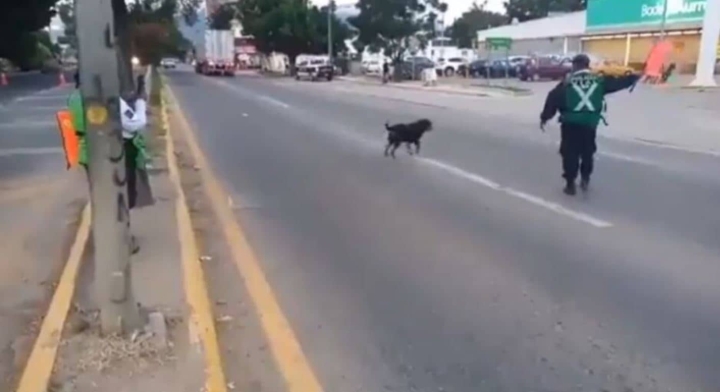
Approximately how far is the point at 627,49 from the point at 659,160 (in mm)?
50884

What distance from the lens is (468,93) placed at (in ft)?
139

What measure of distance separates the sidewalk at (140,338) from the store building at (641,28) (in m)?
52.7

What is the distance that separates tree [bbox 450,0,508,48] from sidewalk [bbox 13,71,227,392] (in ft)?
364

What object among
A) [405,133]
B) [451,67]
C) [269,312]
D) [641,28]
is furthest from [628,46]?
[269,312]

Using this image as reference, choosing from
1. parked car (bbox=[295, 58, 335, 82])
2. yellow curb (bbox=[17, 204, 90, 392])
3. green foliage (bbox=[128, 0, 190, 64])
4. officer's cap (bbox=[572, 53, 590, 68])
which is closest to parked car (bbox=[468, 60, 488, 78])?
parked car (bbox=[295, 58, 335, 82])

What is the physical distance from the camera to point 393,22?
74.8m

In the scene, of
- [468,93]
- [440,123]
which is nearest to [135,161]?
[440,123]

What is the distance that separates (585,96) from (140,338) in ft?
24.2

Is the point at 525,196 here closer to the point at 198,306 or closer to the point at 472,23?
the point at 198,306

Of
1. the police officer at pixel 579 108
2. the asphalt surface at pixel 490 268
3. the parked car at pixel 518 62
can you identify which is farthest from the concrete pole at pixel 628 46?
the police officer at pixel 579 108

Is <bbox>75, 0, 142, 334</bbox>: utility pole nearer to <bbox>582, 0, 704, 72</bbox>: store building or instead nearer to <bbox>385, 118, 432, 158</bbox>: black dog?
<bbox>385, 118, 432, 158</bbox>: black dog

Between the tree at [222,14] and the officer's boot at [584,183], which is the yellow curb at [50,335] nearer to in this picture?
A: the officer's boot at [584,183]

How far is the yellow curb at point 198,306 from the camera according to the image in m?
5.00

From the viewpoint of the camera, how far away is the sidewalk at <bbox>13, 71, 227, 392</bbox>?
4.88m
